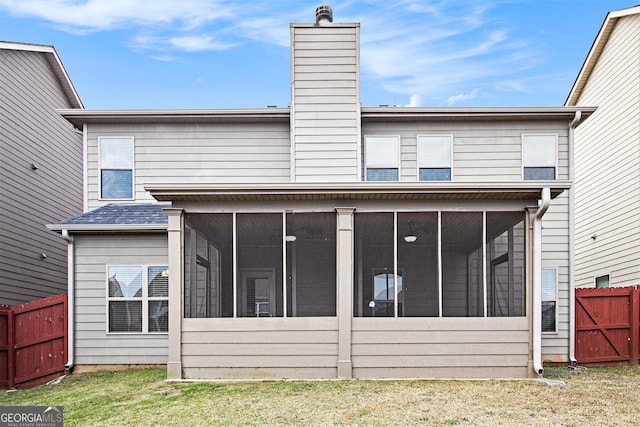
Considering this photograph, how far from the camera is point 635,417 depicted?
20.3ft

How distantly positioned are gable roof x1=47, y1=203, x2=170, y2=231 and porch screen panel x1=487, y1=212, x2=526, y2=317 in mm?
5662

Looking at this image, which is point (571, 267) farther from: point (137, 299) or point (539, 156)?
point (137, 299)

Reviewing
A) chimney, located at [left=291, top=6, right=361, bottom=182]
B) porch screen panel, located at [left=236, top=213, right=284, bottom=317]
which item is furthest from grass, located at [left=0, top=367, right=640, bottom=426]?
chimney, located at [left=291, top=6, right=361, bottom=182]

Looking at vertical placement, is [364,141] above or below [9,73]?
below

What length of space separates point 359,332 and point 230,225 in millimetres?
2854

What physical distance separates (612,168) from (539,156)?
3.22 metres

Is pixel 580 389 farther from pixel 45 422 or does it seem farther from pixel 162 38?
pixel 162 38

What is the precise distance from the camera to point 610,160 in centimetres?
1305

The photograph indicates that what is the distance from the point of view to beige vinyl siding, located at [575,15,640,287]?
11914 millimetres

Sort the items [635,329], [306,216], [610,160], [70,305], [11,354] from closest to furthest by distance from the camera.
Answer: [306,216] < [11,354] < [70,305] < [635,329] < [610,160]

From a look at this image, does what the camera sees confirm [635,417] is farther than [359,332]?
No

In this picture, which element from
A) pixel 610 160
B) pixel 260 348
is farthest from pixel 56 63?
pixel 610 160

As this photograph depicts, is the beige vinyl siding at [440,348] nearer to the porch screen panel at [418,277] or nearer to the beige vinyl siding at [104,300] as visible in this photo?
the porch screen panel at [418,277]

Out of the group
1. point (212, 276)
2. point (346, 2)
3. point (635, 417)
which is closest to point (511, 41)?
point (346, 2)
